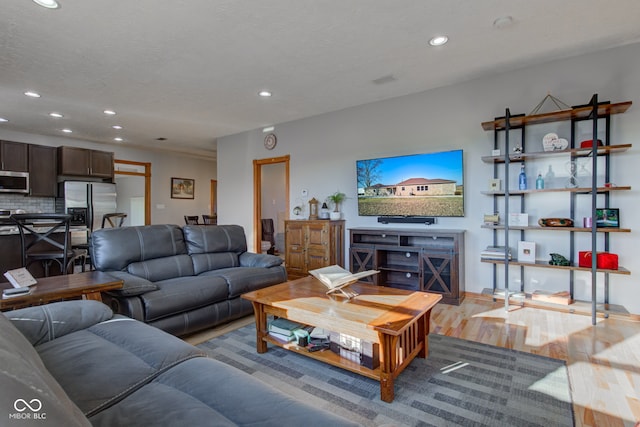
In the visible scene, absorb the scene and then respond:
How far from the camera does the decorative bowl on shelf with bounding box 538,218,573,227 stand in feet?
10.9

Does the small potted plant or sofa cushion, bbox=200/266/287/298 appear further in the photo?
the small potted plant

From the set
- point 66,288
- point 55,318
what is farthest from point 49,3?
point 55,318

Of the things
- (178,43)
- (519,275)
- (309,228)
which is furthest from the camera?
(309,228)

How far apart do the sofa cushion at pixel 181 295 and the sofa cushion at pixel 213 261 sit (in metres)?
0.33

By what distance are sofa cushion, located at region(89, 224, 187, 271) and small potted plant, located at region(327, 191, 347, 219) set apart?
2293 millimetres

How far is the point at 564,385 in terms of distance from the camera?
2031 millimetres

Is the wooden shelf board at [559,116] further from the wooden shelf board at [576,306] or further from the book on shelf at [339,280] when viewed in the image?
the book on shelf at [339,280]

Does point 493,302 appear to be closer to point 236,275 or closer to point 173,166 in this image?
point 236,275

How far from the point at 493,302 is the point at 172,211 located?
298 inches

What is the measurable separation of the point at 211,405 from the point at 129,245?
2.43 m

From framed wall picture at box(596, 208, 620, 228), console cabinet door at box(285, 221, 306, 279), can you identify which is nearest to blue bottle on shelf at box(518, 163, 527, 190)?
framed wall picture at box(596, 208, 620, 228)

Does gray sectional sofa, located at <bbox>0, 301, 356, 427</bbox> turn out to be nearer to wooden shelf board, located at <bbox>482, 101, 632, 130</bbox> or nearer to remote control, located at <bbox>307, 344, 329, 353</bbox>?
remote control, located at <bbox>307, 344, 329, 353</bbox>

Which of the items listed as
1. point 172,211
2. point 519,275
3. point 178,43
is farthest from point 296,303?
point 172,211

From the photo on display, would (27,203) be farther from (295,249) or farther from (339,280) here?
(339,280)
